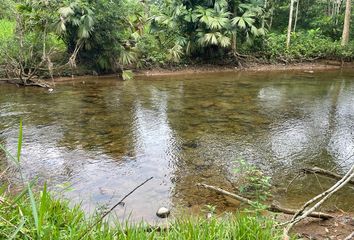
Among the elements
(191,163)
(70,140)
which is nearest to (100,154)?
(70,140)

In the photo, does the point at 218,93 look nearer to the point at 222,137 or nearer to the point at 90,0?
the point at 222,137

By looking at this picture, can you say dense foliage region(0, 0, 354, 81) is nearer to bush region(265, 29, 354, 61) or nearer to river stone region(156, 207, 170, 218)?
bush region(265, 29, 354, 61)

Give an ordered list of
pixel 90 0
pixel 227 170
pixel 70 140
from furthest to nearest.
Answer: pixel 90 0 → pixel 70 140 → pixel 227 170

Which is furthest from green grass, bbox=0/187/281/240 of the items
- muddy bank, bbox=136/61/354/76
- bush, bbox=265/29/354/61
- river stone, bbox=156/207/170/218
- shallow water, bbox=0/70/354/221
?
bush, bbox=265/29/354/61

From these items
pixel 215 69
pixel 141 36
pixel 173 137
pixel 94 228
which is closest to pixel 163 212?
pixel 94 228

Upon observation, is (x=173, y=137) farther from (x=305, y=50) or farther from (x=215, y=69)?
(x=305, y=50)

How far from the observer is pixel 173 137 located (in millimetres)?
6914

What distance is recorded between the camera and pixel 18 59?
11.8m

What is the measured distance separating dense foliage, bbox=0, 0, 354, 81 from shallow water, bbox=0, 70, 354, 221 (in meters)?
1.75

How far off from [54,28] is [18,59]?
1597 millimetres

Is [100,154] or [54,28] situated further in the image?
[54,28]

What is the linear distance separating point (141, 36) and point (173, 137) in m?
8.70

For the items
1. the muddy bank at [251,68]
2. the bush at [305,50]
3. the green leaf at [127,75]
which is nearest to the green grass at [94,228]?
the green leaf at [127,75]

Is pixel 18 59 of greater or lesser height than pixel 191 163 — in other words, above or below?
above
